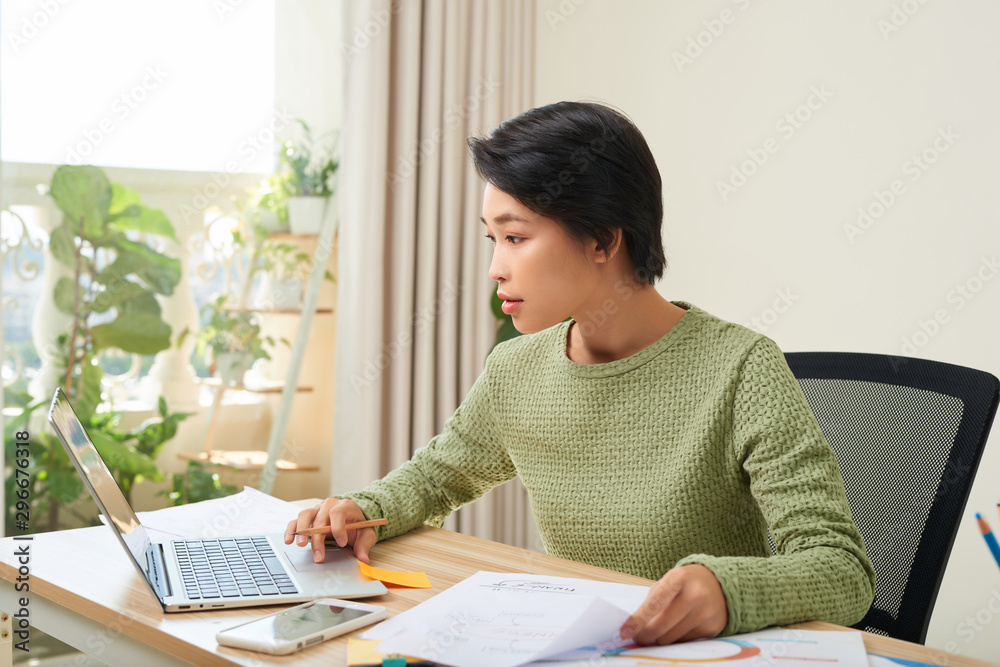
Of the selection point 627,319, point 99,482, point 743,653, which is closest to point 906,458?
point 627,319

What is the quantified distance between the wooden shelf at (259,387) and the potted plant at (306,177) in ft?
1.46

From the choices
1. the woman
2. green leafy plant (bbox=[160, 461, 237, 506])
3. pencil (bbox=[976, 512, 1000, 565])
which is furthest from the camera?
green leafy plant (bbox=[160, 461, 237, 506])

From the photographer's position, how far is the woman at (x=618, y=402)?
1.05m

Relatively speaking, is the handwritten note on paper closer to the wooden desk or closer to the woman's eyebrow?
the wooden desk

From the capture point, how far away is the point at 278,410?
8.30 ft

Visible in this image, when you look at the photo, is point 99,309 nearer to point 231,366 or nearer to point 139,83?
point 231,366

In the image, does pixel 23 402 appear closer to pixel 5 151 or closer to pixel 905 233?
pixel 5 151

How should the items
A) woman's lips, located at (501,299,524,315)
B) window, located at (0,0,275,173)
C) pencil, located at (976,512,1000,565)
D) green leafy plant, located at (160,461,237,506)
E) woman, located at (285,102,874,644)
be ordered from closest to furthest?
pencil, located at (976,512,1000,565) → woman, located at (285,102,874,644) → woman's lips, located at (501,299,524,315) → window, located at (0,0,275,173) → green leafy plant, located at (160,461,237,506)

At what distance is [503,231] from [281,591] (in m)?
0.52

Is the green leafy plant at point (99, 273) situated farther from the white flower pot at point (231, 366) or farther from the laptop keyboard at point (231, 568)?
the laptop keyboard at point (231, 568)

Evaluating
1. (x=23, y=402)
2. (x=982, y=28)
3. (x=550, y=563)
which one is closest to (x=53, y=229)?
(x=23, y=402)

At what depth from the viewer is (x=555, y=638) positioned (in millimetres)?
726

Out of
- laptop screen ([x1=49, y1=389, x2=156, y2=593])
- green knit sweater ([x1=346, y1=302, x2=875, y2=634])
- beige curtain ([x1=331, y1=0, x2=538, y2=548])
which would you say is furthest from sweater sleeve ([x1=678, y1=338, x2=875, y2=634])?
beige curtain ([x1=331, y1=0, x2=538, y2=548])

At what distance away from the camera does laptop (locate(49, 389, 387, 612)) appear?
0.88 m
